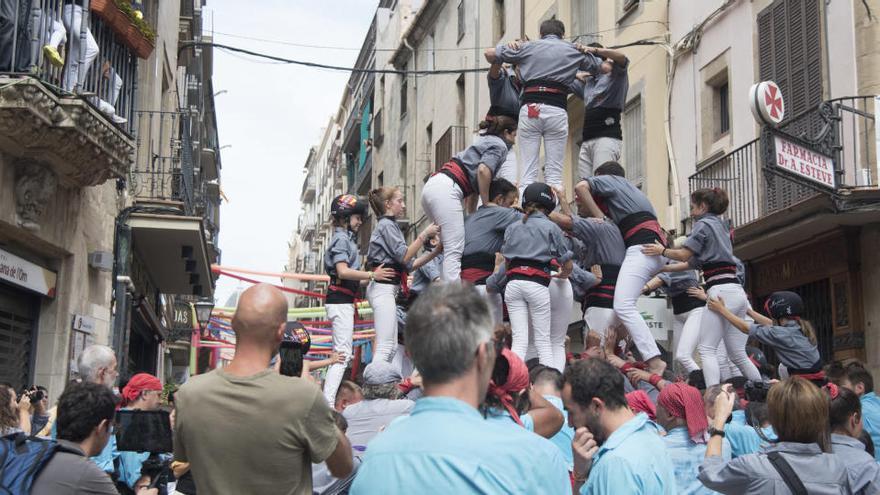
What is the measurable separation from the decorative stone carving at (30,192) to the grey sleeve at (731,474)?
8831 mm

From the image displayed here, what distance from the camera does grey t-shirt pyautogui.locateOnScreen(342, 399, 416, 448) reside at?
21.9 ft

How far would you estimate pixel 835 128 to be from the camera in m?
14.2

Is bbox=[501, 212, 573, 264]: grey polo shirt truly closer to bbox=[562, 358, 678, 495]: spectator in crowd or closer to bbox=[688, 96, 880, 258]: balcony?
bbox=[562, 358, 678, 495]: spectator in crowd

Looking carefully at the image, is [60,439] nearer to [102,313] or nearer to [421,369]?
[421,369]

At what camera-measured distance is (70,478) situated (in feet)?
15.8

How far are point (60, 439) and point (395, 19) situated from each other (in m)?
40.4

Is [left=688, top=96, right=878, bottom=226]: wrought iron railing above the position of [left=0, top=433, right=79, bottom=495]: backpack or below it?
above

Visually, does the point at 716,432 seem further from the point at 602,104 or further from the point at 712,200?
the point at 602,104

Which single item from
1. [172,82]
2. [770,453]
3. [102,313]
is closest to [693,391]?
[770,453]

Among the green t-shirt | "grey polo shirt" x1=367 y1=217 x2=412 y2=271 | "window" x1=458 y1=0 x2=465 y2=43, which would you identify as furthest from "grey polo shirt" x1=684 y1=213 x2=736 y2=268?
"window" x1=458 y1=0 x2=465 y2=43

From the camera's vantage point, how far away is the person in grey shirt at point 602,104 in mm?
11258

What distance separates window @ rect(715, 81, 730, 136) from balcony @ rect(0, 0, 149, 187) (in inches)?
391

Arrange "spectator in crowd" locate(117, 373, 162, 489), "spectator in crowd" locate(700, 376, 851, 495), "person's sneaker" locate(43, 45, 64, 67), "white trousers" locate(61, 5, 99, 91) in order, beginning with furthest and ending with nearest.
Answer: "white trousers" locate(61, 5, 99, 91) → "person's sneaker" locate(43, 45, 64, 67) → "spectator in crowd" locate(117, 373, 162, 489) → "spectator in crowd" locate(700, 376, 851, 495)

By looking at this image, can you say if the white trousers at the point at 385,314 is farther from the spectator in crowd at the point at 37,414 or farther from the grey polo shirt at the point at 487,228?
the spectator in crowd at the point at 37,414
